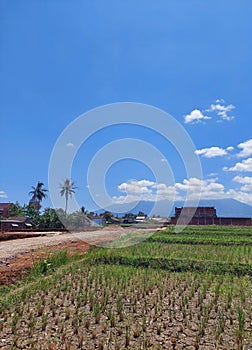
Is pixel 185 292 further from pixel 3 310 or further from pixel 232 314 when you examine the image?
pixel 3 310

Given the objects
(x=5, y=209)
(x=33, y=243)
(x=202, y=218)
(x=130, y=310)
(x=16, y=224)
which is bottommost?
(x=130, y=310)

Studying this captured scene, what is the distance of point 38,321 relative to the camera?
4457mm

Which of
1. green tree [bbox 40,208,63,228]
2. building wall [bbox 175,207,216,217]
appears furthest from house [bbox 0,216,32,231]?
building wall [bbox 175,207,216,217]

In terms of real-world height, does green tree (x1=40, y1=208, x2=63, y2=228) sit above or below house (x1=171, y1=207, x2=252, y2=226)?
below

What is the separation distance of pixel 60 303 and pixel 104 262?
439 cm

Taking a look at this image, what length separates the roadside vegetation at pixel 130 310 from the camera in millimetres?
3807

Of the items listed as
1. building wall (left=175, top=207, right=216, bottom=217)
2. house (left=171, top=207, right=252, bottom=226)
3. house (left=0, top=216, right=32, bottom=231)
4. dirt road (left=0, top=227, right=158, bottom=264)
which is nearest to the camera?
dirt road (left=0, top=227, right=158, bottom=264)

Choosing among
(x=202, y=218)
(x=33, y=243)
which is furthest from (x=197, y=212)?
(x=33, y=243)

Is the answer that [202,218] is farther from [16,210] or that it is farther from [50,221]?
[16,210]

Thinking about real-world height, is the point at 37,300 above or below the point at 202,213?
below

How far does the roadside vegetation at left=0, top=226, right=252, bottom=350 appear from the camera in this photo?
12.5ft

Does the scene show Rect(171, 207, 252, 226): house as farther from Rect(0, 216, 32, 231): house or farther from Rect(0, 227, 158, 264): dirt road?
Rect(0, 227, 158, 264): dirt road

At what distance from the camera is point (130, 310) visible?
4926mm

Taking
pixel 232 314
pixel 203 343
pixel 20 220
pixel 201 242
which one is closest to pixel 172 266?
pixel 232 314
